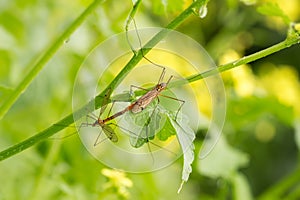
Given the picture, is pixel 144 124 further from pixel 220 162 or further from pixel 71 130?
pixel 220 162

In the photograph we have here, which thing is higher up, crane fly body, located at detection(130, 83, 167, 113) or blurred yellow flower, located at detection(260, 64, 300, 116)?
blurred yellow flower, located at detection(260, 64, 300, 116)

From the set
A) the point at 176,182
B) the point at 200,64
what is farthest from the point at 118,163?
the point at 176,182

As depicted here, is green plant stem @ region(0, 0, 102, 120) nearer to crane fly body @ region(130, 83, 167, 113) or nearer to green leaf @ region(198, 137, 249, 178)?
crane fly body @ region(130, 83, 167, 113)

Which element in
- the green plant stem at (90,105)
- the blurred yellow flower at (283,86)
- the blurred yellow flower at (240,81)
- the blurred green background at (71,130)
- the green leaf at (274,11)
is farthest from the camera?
the blurred yellow flower at (283,86)

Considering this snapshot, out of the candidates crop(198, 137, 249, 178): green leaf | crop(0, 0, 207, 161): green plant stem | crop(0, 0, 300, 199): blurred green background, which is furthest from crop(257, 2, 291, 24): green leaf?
crop(198, 137, 249, 178): green leaf

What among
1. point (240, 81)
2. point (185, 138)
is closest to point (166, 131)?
point (185, 138)

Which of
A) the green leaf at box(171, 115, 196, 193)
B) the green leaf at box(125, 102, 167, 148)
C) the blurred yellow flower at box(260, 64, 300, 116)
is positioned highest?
the blurred yellow flower at box(260, 64, 300, 116)

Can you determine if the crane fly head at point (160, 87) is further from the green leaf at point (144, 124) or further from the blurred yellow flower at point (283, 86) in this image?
the blurred yellow flower at point (283, 86)

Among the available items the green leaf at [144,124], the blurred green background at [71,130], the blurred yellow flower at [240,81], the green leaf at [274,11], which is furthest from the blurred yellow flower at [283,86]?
the green leaf at [144,124]

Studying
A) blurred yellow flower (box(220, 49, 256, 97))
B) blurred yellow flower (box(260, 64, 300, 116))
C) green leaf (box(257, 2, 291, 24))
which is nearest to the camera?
green leaf (box(257, 2, 291, 24))
